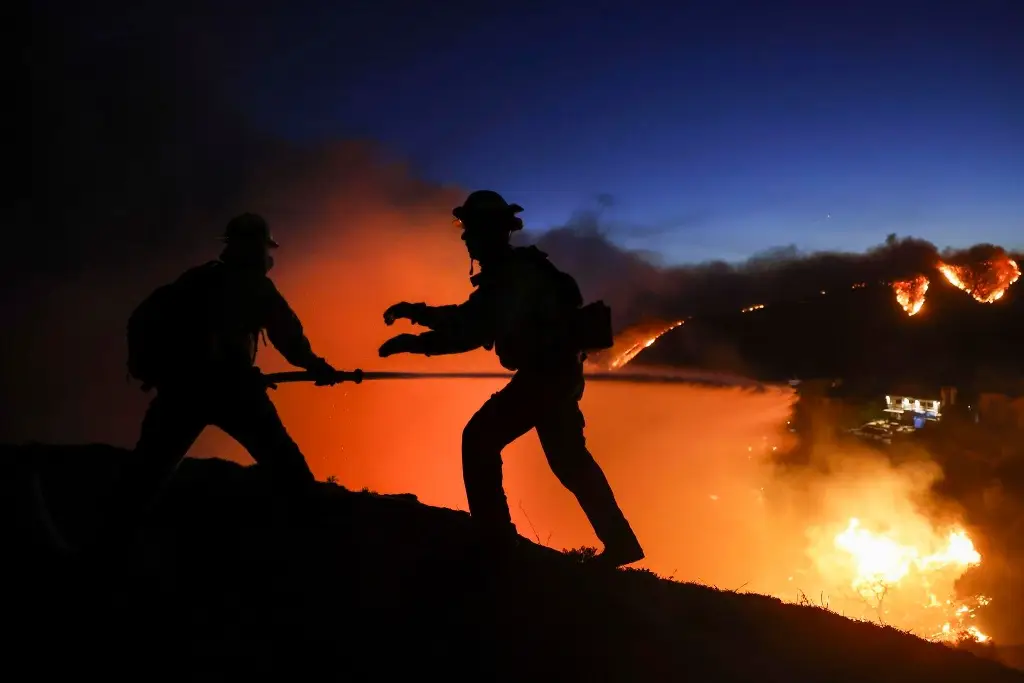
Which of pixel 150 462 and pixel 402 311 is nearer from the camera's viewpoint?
pixel 150 462

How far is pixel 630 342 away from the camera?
324 inches

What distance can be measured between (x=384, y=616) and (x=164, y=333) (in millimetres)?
2785

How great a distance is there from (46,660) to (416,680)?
2.27 meters

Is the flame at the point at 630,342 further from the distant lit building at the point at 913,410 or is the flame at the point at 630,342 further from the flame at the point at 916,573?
the distant lit building at the point at 913,410

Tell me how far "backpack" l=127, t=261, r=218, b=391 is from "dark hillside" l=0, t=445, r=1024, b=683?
1.57 meters

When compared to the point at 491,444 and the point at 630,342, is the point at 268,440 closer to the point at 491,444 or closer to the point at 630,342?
the point at 491,444

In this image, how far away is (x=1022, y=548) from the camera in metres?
60.8

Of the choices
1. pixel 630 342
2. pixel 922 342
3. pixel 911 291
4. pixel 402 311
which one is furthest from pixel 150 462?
pixel 922 342

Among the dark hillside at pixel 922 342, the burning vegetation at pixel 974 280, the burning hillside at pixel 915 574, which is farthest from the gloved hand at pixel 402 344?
the dark hillside at pixel 922 342

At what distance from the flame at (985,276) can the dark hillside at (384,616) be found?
921cm

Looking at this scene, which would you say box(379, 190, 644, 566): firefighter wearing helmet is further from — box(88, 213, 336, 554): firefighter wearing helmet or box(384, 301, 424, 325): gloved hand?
box(88, 213, 336, 554): firefighter wearing helmet

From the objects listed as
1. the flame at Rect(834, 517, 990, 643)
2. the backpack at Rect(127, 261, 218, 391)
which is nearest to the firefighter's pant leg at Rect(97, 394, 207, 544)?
the backpack at Rect(127, 261, 218, 391)

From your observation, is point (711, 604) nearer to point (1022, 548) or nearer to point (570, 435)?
point (570, 435)

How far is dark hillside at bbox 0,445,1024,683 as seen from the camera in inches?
149
